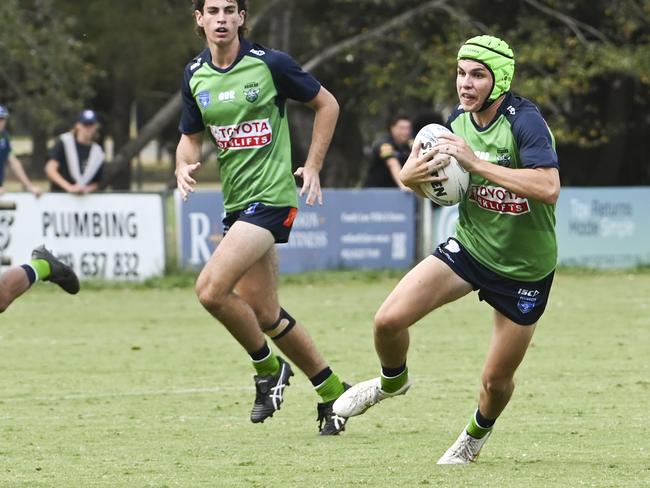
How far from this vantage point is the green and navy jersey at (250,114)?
798 centimetres

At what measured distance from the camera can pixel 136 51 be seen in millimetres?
31516

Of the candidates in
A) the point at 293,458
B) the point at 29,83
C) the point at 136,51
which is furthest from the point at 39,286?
the point at 136,51

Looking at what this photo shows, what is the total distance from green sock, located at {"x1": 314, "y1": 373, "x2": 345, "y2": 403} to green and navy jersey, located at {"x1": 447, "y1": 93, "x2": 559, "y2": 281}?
162 cm

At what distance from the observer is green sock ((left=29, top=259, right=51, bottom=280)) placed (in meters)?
8.68

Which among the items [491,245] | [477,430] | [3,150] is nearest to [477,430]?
[477,430]

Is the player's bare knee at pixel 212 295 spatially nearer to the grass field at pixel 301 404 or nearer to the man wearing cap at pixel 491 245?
the grass field at pixel 301 404

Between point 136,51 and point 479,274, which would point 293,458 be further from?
point 136,51

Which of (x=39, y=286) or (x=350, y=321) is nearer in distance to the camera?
(x=350, y=321)

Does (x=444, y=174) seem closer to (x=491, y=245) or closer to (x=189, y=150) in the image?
(x=491, y=245)

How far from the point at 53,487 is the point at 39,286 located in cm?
1211

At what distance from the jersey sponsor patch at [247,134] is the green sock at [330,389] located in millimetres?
1428

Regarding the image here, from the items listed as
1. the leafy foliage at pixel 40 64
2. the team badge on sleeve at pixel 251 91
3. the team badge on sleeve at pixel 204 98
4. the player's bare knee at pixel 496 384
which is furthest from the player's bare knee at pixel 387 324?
the leafy foliage at pixel 40 64

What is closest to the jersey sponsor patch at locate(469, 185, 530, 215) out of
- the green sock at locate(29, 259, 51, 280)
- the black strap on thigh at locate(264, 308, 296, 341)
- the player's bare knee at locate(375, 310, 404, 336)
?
the player's bare knee at locate(375, 310, 404, 336)

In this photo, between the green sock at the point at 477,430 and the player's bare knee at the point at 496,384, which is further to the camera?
the green sock at the point at 477,430
